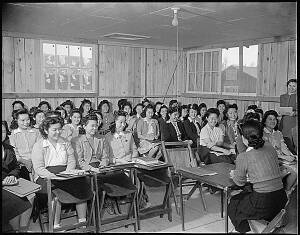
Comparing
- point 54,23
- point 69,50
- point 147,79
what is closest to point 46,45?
point 69,50

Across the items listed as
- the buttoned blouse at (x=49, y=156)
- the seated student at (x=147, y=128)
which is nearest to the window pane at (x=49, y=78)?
the seated student at (x=147, y=128)

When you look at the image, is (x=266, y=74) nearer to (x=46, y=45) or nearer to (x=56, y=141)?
(x=46, y=45)

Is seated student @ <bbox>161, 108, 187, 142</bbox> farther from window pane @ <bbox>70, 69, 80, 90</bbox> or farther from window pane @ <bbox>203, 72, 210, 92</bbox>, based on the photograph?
window pane @ <bbox>203, 72, 210, 92</bbox>

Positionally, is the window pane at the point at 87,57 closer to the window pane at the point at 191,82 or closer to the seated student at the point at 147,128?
the seated student at the point at 147,128

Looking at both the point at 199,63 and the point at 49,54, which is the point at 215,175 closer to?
the point at 49,54

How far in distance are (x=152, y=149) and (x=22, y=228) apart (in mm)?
2557

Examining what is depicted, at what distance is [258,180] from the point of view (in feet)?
9.82

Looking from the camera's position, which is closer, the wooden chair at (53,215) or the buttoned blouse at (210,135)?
the wooden chair at (53,215)

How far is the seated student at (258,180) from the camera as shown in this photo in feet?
9.83

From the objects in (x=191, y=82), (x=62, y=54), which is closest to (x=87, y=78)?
(x=62, y=54)

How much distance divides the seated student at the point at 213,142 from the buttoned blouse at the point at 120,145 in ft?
3.59

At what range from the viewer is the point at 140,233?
3.54m

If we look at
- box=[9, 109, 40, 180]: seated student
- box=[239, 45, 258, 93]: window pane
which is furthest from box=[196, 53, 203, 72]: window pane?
box=[9, 109, 40, 180]: seated student

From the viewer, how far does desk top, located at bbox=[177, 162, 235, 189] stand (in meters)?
3.19
